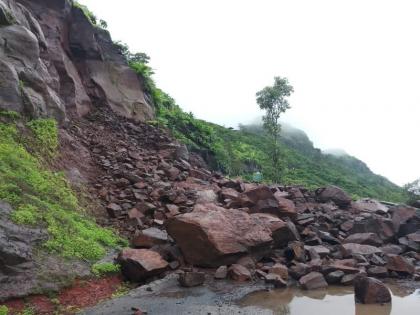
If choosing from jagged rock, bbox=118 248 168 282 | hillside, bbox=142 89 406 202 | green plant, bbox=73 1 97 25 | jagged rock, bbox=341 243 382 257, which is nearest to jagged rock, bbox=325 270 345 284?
jagged rock, bbox=341 243 382 257

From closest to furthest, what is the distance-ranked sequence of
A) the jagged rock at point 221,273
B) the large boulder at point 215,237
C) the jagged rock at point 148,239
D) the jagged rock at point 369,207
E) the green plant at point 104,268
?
the green plant at point 104,268
the jagged rock at point 221,273
the large boulder at point 215,237
the jagged rock at point 148,239
the jagged rock at point 369,207

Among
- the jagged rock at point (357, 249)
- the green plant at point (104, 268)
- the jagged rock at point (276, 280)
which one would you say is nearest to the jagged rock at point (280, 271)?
the jagged rock at point (276, 280)

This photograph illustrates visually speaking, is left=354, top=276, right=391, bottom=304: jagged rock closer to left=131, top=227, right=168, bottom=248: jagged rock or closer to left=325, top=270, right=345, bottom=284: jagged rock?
left=325, top=270, right=345, bottom=284: jagged rock

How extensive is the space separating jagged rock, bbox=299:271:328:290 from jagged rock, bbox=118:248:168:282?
3.18 meters

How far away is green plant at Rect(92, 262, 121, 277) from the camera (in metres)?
8.78

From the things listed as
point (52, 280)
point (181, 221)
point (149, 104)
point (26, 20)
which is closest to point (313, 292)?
point (181, 221)

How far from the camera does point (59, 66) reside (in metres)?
18.3

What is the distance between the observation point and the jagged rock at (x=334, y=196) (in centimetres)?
1630

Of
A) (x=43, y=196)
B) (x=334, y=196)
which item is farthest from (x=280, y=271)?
(x=334, y=196)

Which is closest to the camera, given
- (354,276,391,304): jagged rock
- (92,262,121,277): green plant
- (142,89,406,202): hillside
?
(354,276,391,304): jagged rock

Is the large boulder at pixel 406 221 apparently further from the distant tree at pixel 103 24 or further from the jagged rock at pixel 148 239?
the distant tree at pixel 103 24

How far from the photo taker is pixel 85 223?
10695 millimetres

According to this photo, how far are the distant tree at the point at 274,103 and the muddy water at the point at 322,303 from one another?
66.1 feet

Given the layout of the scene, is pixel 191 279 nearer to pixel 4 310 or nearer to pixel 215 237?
pixel 215 237
